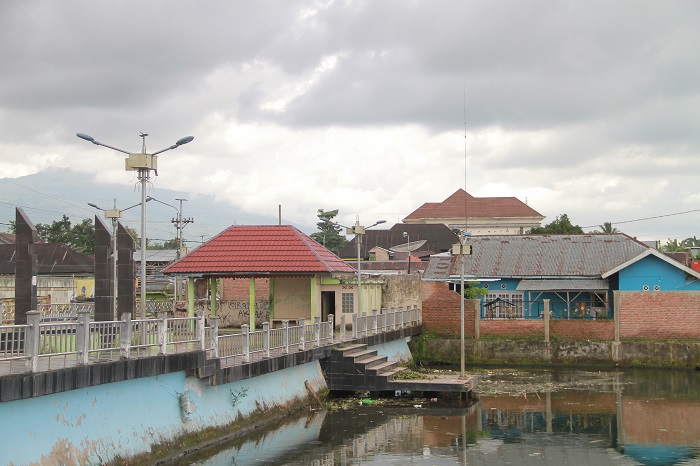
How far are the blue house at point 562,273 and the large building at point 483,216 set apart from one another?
5776cm

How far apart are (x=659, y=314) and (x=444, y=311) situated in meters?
8.69

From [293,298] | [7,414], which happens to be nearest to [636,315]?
[293,298]

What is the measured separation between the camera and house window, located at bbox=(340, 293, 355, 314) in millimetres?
31594

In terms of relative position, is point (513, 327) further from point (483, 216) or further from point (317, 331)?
point (483, 216)

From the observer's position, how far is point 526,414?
2397 cm

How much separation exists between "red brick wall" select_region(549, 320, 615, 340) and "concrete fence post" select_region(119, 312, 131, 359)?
2351cm

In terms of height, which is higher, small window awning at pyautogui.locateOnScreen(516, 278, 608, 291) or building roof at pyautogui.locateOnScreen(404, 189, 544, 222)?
building roof at pyautogui.locateOnScreen(404, 189, 544, 222)

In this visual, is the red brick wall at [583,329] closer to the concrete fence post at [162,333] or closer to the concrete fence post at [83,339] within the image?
the concrete fence post at [162,333]

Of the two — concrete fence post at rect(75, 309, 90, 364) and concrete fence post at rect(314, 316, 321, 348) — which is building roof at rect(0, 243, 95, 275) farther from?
concrete fence post at rect(75, 309, 90, 364)

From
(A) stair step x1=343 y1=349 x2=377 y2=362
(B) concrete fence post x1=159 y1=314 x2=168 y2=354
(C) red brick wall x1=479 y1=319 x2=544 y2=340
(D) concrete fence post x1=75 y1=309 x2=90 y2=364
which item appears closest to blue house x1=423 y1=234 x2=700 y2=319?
(C) red brick wall x1=479 y1=319 x2=544 y2=340

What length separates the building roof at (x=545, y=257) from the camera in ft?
137

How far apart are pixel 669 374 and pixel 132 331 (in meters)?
22.9

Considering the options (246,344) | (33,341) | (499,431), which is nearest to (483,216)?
(499,431)

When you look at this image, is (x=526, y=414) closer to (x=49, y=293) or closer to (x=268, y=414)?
(x=268, y=414)
